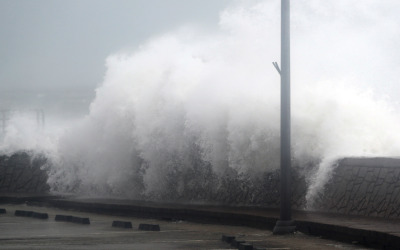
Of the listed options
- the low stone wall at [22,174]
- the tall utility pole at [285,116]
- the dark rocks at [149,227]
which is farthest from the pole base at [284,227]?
Answer: the low stone wall at [22,174]

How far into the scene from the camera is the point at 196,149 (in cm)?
2366

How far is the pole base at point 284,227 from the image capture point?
15875 mm

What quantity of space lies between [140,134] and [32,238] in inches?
406

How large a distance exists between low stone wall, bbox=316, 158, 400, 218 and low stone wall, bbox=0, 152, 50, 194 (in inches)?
546

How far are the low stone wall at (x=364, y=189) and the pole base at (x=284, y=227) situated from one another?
153 cm

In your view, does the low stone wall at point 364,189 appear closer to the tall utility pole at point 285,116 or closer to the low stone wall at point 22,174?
the tall utility pole at point 285,116

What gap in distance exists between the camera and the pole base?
1588 centimetres

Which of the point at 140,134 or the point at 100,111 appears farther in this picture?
the point at 100,111

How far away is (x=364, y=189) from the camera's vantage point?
670 inches

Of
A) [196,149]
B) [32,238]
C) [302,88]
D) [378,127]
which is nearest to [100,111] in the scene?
[196,149]

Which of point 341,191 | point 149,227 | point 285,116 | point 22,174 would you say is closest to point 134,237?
point 149,227

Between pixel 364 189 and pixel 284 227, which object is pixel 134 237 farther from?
pixel 364 189

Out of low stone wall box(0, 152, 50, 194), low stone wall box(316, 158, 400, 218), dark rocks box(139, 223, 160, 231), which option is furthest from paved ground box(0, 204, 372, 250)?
low stone wall box(0, 152, 50, 194)

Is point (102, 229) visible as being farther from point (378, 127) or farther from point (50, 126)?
point (50, 126)
